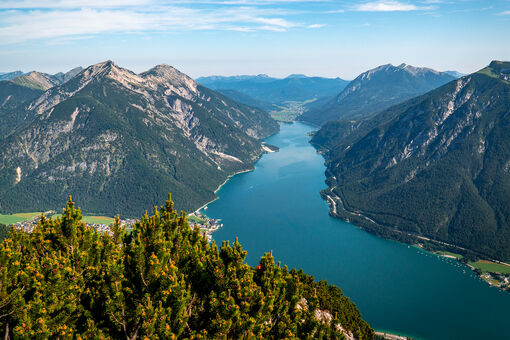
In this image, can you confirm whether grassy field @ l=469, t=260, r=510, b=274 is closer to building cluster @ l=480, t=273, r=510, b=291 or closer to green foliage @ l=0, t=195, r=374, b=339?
building cluster @ l=480, t=273, r=510, b=291

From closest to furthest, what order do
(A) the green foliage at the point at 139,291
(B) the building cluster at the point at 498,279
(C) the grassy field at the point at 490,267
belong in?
(A) the green foliage at the point at 139,291 < (B) the building cluster at the point at 498,279 < (C) the grassy field at the point at 490,267

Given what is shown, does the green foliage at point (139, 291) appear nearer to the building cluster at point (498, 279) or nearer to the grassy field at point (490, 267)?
the building cluster at point (498, 279)

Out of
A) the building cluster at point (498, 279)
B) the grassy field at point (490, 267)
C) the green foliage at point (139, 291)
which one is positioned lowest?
Result: the grassy field at point (490, 267)

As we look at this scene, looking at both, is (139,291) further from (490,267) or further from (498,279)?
(490,267)

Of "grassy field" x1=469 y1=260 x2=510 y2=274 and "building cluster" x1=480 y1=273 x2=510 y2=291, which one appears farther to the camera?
"grassy field" x1=469 y1=260 x2=510 y2=274

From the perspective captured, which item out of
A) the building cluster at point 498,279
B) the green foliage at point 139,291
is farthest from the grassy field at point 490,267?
the green foliage at point 139,291

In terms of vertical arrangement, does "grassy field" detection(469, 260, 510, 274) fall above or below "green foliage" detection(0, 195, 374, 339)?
below

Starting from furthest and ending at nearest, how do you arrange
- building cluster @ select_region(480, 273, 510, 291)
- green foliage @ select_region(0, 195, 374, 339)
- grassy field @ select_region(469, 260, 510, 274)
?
grassy field @ select_region(469, 260, 510, 274) < building cluster @ select_region(480, 273, 510, 291) < green foliage @ select_region(0, 195, 374, 339)

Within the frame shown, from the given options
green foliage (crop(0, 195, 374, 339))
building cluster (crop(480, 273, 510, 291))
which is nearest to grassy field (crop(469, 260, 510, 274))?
building cluster (crop(480, 273, 510, 291))
